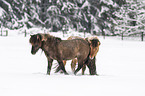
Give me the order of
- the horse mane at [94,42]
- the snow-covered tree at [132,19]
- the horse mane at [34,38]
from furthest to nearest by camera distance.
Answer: the snow-covered tree at [132,19], the horse mane at [94,42], the horse mane at [34,38]

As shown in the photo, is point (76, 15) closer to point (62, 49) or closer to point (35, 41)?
point (62, 49)

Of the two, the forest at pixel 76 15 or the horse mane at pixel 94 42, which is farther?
the forest at pixel 76 15

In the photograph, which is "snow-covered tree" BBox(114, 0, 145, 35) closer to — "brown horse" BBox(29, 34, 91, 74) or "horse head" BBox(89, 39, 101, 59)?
"horse head" BBox(89, 39, 101, 59)

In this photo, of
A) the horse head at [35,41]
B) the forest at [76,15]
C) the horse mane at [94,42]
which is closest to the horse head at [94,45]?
the horse mane at [94,42]

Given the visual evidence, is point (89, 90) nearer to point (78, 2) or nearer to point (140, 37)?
point (140, 37)

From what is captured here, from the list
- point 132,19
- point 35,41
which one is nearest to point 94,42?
point 35,41

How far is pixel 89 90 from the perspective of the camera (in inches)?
219

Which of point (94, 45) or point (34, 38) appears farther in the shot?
point (94, 45)

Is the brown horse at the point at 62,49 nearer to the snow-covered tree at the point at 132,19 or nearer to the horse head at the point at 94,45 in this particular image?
the horse head at the point at 94,45

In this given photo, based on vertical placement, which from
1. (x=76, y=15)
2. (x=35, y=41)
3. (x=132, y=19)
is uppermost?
(x=76, y=15)

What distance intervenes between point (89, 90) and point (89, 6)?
40.2m

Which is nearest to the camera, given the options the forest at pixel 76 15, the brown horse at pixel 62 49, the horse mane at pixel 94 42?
the brown horse at pixel 62 49

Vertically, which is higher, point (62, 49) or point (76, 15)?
point (76, 15)

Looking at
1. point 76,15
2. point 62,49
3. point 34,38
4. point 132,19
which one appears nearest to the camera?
point 34,38
